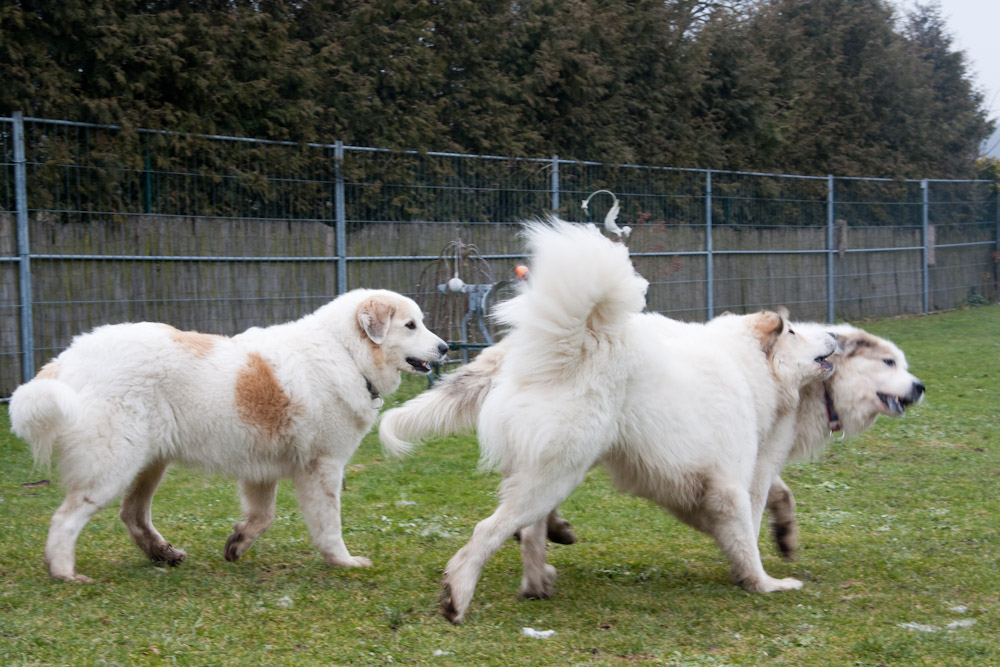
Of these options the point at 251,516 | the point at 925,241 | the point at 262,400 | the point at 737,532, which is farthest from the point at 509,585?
the point at 925,241

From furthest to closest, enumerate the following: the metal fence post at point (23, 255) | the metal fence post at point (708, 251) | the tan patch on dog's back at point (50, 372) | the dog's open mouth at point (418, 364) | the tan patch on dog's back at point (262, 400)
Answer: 1. the metal fence post at point (708, 251)
2. the metal fence post at point (23, 255)
3. the dog's open mouth at point (418, 364)
4. the tan patch on dog's back at point (262, 400)
5. the tan patch on dog's back at point (50, 372)

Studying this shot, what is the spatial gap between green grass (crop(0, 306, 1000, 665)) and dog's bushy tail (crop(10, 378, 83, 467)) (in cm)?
64

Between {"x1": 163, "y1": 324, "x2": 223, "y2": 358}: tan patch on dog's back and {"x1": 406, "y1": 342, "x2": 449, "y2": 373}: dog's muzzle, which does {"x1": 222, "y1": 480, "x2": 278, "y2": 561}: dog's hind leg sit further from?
{"x1": 406, "y1": 342, "x2": 449, "y2": 373}: dog's muzzle

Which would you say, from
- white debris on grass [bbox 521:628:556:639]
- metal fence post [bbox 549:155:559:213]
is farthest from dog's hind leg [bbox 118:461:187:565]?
metal fence post [bbox 549:155:559:213]

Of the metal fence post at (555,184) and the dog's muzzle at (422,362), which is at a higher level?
the metal fence post at (555,184)

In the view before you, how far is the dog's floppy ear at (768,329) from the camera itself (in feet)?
16.8

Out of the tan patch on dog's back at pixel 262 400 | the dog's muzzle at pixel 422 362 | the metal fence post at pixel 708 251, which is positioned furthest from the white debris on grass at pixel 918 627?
the metal fence post at pixel 708 251

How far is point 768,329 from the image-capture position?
5145 millimetres

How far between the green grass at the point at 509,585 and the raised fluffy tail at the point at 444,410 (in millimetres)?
691

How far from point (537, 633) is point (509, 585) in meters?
0.86

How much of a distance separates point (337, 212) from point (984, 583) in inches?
317

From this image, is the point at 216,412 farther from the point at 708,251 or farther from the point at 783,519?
the point at 708,251

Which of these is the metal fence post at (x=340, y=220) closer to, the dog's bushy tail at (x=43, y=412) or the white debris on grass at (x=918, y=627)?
the dog's bushy tail at (x=43, y=412)

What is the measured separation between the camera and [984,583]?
4.67 meters
